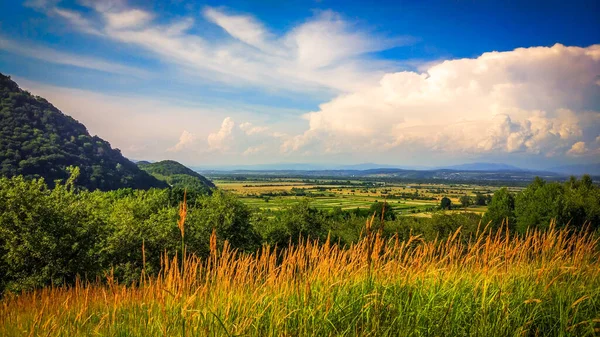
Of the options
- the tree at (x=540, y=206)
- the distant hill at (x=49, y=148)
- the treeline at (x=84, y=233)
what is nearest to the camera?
the treeline at (x=84, y=233)

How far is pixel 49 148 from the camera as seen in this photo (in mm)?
100750

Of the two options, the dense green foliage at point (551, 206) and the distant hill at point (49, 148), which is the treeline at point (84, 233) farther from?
the distant hill at point (49, 148)

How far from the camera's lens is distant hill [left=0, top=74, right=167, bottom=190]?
3521 inches

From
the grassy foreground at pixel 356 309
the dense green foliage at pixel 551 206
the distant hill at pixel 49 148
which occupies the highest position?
the distant hill at pixel 49 148

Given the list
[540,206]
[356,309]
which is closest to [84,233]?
[356,309]

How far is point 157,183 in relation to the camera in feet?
508

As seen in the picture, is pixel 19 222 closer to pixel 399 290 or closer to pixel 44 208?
pixel 44 208

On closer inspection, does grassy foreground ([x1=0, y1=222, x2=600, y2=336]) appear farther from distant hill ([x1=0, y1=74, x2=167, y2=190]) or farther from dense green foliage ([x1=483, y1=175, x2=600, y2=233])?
distant hill ([x1=0, y1=74, x2=167, y2=190])

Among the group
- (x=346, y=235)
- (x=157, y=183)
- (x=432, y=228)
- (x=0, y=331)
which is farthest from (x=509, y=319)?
(x=157, y=183)

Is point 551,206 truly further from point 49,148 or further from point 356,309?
point 49,148

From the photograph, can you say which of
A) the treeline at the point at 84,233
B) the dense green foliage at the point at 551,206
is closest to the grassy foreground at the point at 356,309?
the treeline at the point at 84,233

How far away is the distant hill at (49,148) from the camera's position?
89438mm

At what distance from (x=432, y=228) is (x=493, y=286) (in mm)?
56252

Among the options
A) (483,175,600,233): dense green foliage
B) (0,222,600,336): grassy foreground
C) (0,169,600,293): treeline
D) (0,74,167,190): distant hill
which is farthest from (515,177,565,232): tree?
(0,74,167,190): distant hill
